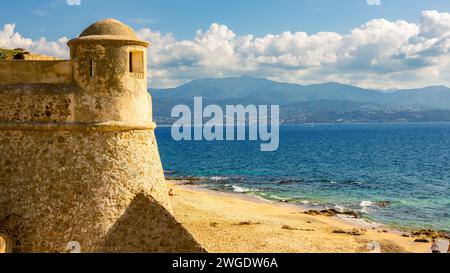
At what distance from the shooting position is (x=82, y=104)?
15539 mm

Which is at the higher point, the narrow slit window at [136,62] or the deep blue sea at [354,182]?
the narrow slit window at [136,62]

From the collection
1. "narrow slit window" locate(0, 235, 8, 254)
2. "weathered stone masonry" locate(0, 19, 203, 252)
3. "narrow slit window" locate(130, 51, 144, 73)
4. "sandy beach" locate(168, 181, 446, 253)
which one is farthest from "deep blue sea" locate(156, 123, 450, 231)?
"narrow slit window" locate(0, 235, 8, 254)

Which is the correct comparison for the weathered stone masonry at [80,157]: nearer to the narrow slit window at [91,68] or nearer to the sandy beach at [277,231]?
the narrow slit window at [91,68]

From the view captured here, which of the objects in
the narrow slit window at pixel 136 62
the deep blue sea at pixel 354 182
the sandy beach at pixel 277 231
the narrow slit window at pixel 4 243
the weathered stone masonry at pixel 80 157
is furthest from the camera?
the deep blue sea at pixel 354 182

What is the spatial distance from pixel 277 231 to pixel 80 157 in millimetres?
17734

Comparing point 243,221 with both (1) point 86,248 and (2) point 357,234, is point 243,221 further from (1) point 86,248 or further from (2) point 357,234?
(1) point 86,248

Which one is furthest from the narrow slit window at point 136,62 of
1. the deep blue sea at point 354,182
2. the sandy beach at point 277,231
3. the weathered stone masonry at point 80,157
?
the deep blue sea at point 354,182

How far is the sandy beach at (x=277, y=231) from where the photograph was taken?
2612cm

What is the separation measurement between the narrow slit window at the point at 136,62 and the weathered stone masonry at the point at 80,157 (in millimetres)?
53

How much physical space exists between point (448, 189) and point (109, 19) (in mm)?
48721

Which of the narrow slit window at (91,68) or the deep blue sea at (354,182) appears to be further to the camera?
the deep blue sea at (354,182)

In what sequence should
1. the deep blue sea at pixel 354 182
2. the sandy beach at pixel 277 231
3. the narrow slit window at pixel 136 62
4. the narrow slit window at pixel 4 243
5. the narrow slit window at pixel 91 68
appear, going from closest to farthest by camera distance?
the narrow slit window at pixel 4 243 < the narrow slit window at pixel 91 68 < the narrow slit window at pixel 136 62 < the sandy beach at pixel 277 231 < the deep blue sea at pixel 354 182

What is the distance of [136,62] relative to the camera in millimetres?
16312
